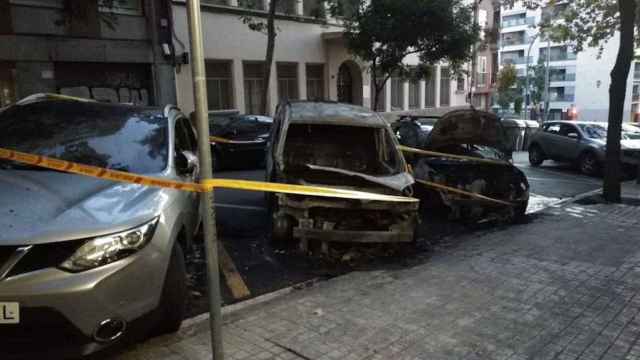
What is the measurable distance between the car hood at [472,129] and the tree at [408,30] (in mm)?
9533

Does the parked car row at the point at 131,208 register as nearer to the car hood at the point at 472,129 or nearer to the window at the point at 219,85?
the car hood at the point at 472,129

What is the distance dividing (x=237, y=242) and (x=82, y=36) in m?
11.6

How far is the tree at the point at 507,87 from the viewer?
202 ft

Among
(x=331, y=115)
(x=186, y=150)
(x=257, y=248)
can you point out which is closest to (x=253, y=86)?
(x=331, y=115)

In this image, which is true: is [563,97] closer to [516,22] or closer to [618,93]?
[516,22]

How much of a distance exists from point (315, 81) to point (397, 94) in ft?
21.2

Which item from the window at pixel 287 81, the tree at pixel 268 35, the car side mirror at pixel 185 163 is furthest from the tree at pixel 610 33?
the window at pixel 287 81

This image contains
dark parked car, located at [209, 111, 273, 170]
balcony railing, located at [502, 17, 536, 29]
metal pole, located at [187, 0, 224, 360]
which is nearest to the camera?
metal pole, located at [187, 0, 224, 360]

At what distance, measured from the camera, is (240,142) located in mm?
12320

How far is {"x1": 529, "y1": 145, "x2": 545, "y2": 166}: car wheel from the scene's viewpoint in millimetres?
17094

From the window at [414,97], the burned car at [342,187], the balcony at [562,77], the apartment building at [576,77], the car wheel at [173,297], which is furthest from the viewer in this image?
the balcony at [562,77]

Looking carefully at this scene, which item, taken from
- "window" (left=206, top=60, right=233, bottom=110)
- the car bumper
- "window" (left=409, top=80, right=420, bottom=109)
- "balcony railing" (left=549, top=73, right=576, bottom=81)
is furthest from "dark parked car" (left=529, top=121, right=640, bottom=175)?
"balcony railing" (left=549, top=73, right=576, bottom=81)

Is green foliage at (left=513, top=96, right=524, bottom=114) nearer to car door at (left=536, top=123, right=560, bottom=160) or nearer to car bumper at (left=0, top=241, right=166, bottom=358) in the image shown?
car door at (left=536, top=123, right=560, bottom=160)

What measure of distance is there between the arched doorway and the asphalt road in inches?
543
